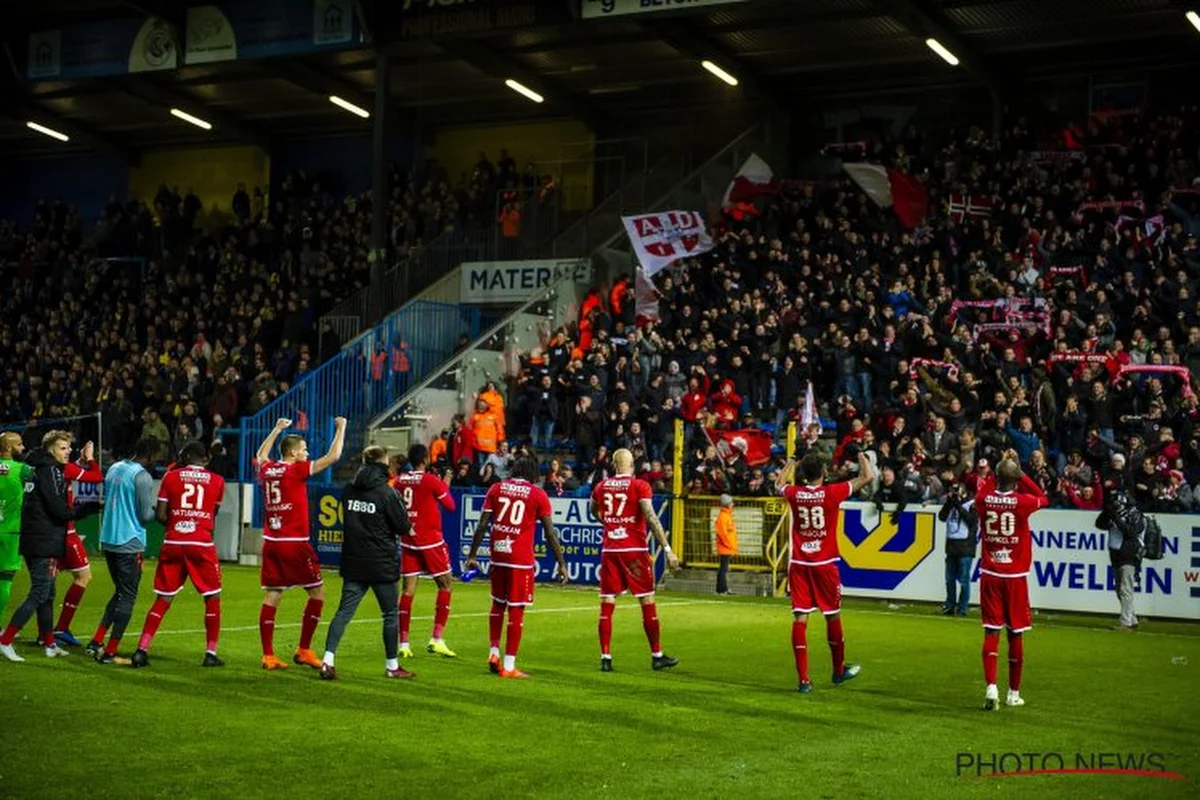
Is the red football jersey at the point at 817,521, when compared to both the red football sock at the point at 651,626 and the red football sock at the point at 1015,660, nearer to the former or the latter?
the red football sock at the point at 1015,660

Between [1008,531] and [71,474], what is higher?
[71,474]

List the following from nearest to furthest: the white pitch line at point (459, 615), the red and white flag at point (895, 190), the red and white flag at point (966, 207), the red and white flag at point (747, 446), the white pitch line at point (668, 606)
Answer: the white pitch line at point (459, 615), the white pitch line at point (668, 606), the red and white flag at point (747, 446), the red and white flag at point (966, 207), the red and white flag at point (895, 190)

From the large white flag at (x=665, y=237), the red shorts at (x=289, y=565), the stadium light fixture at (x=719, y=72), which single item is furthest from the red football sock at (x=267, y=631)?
the stadium light fixture at (x=719, y=72)

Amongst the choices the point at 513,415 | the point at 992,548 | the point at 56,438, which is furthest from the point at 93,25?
the point at 992,548

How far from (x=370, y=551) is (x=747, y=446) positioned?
45.4 ft

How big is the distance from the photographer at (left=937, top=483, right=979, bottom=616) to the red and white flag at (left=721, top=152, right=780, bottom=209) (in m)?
14.7

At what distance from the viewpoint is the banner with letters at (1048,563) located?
73.4 feet

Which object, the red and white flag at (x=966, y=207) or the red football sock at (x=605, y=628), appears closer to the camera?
the red football sock at (x=605, y=628)

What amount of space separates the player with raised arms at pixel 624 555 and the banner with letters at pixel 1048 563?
9.34 meters

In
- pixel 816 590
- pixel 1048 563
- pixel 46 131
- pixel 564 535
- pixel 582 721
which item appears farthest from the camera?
pixel 46 131

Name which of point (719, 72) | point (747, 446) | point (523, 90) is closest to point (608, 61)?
point (523, 90)

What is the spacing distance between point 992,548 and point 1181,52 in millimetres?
24103

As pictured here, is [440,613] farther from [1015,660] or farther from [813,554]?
[1015,660]

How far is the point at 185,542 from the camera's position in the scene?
14.8m
